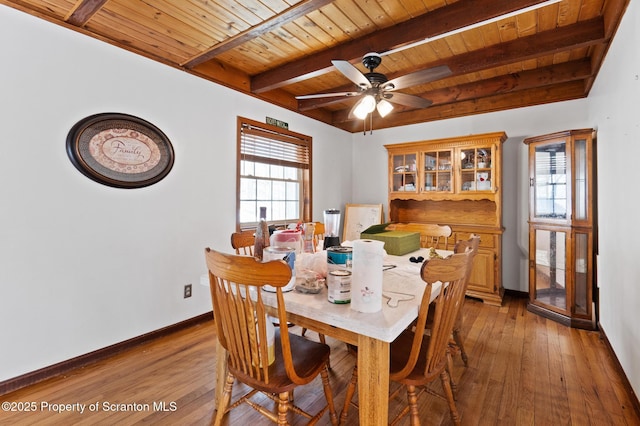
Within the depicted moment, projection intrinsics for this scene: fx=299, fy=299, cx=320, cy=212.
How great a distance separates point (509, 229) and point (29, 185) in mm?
4622

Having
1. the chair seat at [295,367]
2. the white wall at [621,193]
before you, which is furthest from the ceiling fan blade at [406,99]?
the chair seat at [295,367]

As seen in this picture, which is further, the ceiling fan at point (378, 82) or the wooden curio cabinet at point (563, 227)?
the wooden curio cabinet at point (563, 227)

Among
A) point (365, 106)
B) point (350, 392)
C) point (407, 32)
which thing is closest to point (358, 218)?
point (365, 106)

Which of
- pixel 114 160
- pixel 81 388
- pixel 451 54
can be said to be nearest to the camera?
pixel 81 388

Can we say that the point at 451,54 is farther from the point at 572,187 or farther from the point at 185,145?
the point at 185,145

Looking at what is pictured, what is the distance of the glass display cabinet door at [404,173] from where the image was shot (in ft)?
13.5

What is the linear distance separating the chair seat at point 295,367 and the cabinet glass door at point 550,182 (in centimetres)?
296

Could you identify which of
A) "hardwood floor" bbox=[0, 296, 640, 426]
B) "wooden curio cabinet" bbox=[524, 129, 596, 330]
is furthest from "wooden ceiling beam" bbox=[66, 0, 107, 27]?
"wooden curio cabinet" bbox=[524, 129, 596, 330]

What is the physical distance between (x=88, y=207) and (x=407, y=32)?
2715 millimetres

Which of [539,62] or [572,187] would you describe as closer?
[572,187]

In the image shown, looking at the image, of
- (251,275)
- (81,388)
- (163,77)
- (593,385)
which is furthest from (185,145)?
(593,385)

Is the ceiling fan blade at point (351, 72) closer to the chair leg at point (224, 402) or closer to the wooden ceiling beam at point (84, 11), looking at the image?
the wooden ceiling beam at point (84, 11)

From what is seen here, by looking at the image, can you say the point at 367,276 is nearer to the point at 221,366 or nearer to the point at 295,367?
the point at 295,367

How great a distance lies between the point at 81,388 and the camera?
192 centimetres
